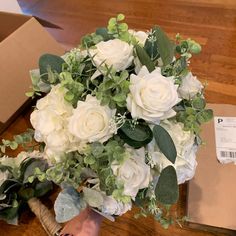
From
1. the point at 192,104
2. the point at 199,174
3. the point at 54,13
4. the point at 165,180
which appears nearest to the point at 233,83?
the point at 199,174

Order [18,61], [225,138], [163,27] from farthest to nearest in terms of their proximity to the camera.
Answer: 1. [163,27]
2. [18,61]
3. [225,138]

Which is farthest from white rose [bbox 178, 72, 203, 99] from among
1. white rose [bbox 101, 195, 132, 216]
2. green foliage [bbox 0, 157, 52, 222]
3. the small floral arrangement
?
green foliage [bbox 0, 157, 52, 222]

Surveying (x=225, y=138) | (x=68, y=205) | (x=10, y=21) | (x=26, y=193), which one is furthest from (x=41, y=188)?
(x=10, y=21)

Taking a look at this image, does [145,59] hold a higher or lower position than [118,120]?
higher

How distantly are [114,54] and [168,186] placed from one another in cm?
22

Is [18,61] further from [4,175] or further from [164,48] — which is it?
[164,48]

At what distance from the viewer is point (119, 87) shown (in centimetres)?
43

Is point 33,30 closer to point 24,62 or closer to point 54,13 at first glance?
point 24,62

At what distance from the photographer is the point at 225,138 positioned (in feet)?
2.52

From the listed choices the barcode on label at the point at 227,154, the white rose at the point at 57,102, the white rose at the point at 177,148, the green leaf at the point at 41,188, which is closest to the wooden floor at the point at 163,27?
the green leaf at the point at 41,188

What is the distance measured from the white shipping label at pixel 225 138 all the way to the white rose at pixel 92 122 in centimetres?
42

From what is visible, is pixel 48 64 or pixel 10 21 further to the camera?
pixel 10 21

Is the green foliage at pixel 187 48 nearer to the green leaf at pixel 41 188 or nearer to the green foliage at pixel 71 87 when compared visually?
the green foliage at pixel 71 87

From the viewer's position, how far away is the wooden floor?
68cm
